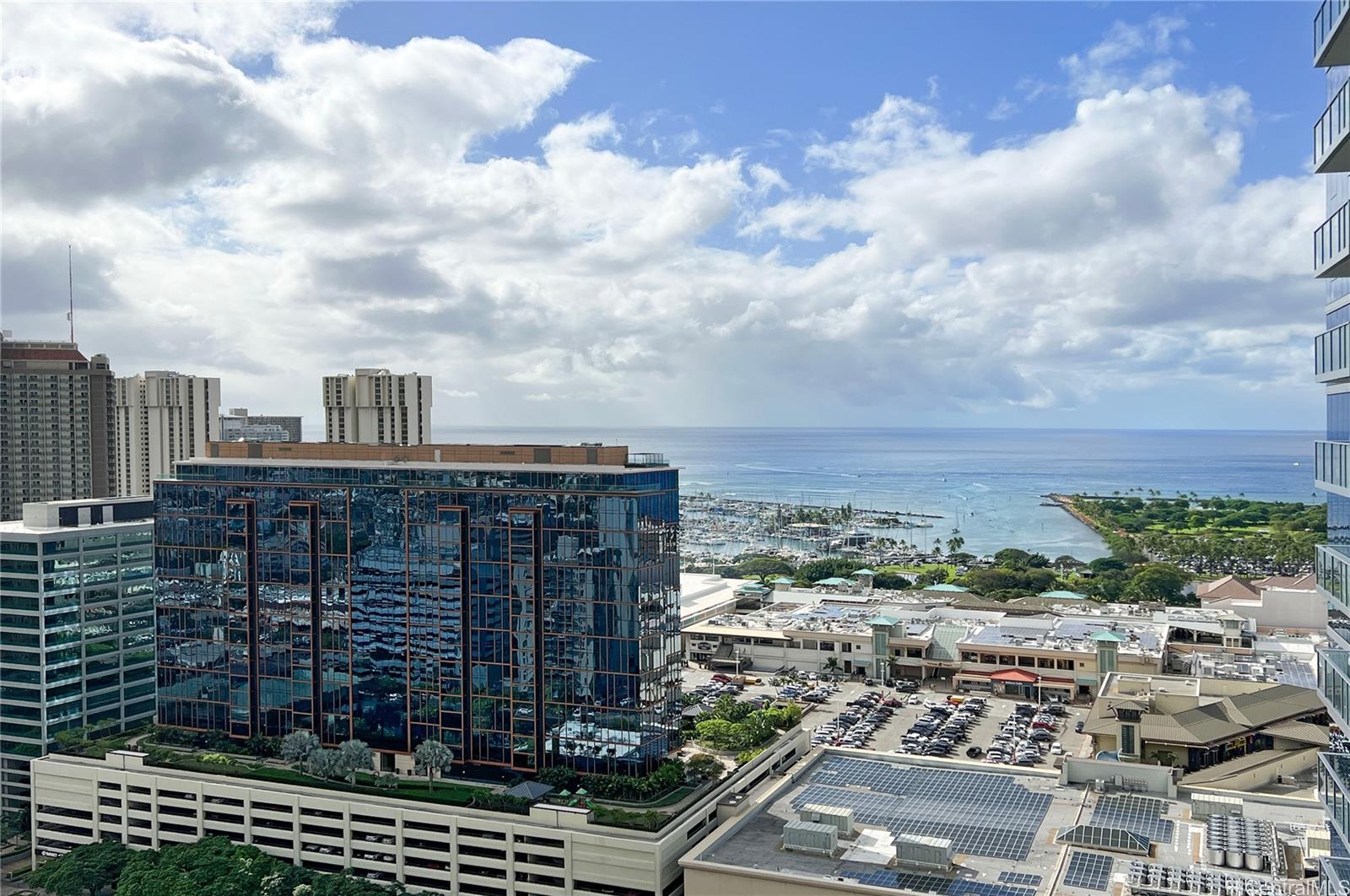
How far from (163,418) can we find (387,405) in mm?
27308

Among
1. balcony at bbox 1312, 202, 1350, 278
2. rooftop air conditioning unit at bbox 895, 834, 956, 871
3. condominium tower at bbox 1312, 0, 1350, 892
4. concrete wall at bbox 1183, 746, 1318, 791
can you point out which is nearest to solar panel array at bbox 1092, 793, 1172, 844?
rooftop air conditioning unit at bbox 895, 834, 956, 871

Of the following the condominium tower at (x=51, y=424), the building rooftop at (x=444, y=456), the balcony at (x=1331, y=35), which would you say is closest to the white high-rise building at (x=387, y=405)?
the building rooftop at (x=444, y=456)

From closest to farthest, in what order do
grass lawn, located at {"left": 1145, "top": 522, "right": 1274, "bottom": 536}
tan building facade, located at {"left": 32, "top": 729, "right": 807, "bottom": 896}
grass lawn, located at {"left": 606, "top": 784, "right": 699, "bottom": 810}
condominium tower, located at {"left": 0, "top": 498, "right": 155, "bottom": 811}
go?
tan building facade, located at {"left": 32, "top": 729, "right": 807, "bottom": 896}
grass lawn, located at {"left": 606, "top": 784, "right": 699, "bottom": 810}
condominium tower, located at {"left": 0, "top": 498, "right": 155, "bottom": 811}
grass lawn, located at {"left": 1145, "top": 522, "right": 1274, "bottom": 536}

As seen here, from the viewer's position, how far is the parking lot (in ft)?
165

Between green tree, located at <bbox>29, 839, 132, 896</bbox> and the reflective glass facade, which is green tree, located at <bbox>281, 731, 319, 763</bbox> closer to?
the reflective glass facade

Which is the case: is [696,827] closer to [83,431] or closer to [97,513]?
[97,513]

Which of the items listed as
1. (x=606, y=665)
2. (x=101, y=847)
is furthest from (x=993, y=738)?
(x=101, y=847)

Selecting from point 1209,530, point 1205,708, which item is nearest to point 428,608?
point 1205,708

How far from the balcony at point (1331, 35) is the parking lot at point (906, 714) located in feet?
127

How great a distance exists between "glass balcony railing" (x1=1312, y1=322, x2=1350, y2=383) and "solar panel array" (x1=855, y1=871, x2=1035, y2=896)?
17.0m

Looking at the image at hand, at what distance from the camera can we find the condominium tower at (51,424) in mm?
85438

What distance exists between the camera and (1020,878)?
28.0 m

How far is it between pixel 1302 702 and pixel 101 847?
158 feet

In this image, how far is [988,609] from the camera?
246 ft
